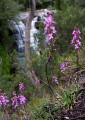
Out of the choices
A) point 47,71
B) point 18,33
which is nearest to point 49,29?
point 47,71

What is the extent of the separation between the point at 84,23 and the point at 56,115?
65.8 ft

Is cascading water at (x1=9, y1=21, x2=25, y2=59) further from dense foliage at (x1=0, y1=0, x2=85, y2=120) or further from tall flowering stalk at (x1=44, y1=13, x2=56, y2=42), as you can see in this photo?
tall flowering stalk at (x1=44, y1=13, x2=56, y2=42)

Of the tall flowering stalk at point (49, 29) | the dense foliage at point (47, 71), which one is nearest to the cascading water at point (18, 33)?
the dense foliage at point (47, 71)

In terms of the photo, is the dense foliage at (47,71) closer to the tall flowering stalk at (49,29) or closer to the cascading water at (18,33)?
the tall flowering stalk at (49,29)

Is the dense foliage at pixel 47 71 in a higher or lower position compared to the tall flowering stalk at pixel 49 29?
lower

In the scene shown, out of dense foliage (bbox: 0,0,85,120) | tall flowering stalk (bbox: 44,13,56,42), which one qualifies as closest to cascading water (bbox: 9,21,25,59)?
dense foliage (bbox: 0,0,85,120)

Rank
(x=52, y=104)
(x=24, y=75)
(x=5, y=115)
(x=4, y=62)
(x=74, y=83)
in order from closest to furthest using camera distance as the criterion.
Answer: (x=52, y=104)
(x=74, y=83)
(x=5, y=115)
(x=24, y=75)
(x=4, y=62)

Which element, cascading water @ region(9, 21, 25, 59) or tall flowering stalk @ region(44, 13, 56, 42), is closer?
tall flowering stalk @ region(44, 13, 56, 42)

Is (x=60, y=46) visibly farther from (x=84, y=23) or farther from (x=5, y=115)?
(x=5, y=115)

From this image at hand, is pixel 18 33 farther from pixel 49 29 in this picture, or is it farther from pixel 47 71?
pixel 49 29

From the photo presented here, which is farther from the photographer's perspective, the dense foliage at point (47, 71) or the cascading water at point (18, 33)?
the cascading water at point (18, 33)

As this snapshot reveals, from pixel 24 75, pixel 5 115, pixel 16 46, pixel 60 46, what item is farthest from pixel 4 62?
pixel 5 115

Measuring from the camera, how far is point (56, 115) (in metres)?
3.64

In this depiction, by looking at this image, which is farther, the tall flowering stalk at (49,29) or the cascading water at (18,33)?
A: the cascading water at (18,33)
